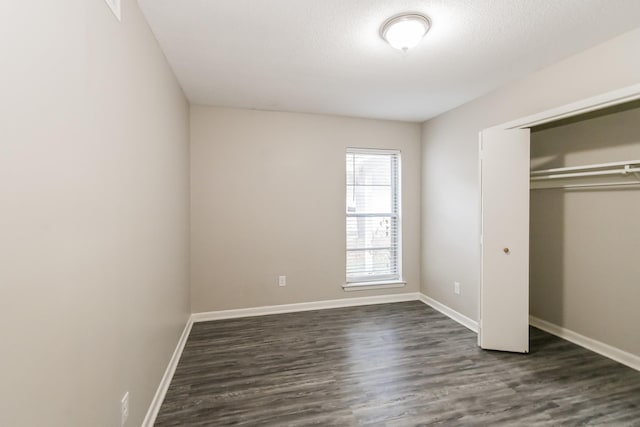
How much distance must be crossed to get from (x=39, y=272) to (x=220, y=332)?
98.7 inches

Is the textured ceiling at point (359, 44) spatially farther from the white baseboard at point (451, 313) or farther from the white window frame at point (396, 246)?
the white baseboard at point (451, 313)

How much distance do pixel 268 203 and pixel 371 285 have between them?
70.6 inches

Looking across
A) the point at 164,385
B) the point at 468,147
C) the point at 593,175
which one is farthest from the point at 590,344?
the point at 164,385

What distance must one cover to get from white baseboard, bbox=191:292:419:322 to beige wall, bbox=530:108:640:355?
1578mm

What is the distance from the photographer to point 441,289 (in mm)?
3693

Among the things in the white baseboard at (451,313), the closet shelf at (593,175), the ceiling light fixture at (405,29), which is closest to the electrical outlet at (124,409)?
the ceiling light fixture at (405,29)

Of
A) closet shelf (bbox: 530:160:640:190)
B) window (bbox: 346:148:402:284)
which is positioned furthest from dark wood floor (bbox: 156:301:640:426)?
closet shelf (bbox: 530:160:640:190)

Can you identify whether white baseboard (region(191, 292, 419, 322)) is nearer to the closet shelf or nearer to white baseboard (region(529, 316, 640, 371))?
white baseboard (region(529, 316, 640, 371))

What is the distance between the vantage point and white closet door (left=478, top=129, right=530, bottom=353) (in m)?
2.54

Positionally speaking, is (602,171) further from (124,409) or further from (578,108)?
(124,409)

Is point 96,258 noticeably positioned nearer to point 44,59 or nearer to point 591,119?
point 44,59

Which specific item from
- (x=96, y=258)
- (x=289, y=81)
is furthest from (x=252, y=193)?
(x=96, y=258)

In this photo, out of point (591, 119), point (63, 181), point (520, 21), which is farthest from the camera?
point (591, 119)

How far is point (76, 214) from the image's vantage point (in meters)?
1.03
